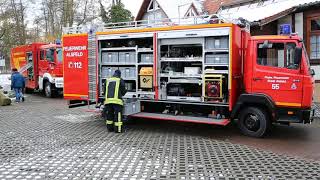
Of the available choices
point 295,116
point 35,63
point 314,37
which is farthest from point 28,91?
point 295,116

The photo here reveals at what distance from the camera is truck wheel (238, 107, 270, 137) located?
28.0ft

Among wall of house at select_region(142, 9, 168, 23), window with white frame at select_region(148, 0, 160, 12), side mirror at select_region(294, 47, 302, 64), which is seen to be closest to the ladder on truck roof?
wall of house at select_region(142, 9, 168, 23)

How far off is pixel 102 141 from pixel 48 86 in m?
11.4

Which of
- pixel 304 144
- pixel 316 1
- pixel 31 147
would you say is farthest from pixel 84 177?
pixel 316 1

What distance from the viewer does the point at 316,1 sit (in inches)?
529

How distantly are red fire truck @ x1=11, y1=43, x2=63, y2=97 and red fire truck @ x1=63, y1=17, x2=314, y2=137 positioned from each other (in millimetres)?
7745

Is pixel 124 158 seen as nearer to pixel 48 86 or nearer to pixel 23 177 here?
pixel 23 177

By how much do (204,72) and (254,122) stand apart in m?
1.58

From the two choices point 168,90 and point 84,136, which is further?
point 168,90

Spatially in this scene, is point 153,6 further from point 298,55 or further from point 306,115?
point 306,115

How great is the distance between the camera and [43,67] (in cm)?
1897

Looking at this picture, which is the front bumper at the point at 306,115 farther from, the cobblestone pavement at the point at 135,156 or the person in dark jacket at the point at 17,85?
the person in dark jacket at the point at 17,85

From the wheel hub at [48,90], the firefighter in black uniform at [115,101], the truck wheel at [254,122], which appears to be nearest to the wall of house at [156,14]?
the wheel hub at [48,90]

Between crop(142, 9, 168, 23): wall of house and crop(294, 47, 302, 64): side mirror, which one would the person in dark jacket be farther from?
crop(142, 9, 168, 23): wall of house
